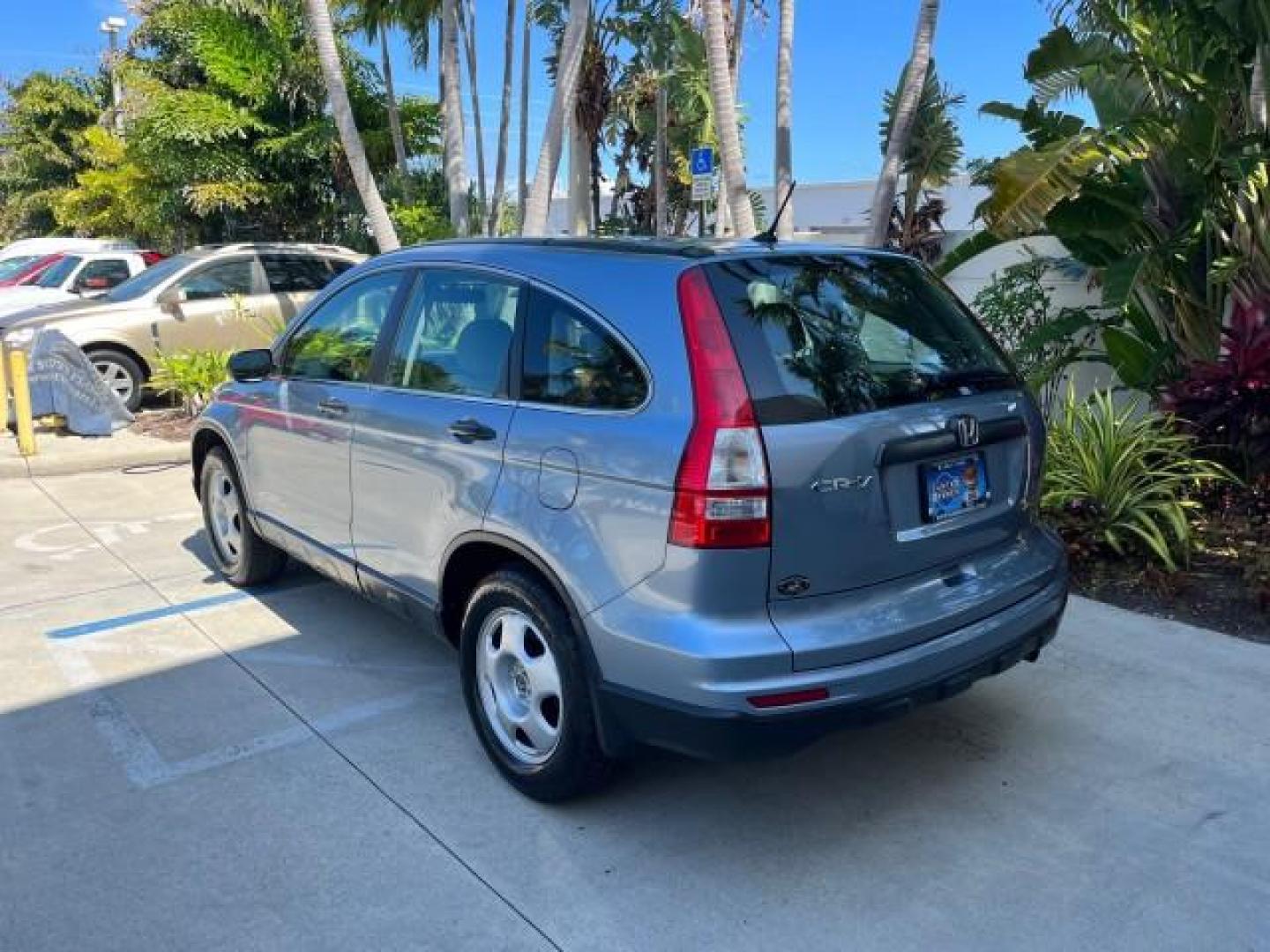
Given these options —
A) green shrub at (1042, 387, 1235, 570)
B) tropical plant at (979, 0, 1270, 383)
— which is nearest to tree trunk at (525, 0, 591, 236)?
tropical plant at (979, 0, 1270, 383)

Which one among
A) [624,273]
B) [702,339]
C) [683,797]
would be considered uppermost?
[624,273]

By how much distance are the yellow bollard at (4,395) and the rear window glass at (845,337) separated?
28.0 ft

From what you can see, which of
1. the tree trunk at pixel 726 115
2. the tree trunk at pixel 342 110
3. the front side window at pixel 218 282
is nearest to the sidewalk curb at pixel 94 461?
the front side window at pixel 218 282

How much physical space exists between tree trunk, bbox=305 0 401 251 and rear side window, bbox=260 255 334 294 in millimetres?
874

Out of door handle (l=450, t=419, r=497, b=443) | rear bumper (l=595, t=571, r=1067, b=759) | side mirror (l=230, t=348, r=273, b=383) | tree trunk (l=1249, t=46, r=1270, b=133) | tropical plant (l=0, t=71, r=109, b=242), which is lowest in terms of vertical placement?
rear bumper (l=595, t=571, r=1067, b=759)

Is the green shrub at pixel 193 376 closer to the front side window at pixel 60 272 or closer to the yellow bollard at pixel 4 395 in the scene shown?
the yellow bollard at pixel 4 395

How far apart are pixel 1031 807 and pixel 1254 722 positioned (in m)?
1.21

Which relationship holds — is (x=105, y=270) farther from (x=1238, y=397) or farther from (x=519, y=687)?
(x=1238, y=397)

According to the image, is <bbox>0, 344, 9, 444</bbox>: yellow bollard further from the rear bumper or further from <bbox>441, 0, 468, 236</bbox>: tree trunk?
the rear bumper

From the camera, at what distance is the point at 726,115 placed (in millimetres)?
9305

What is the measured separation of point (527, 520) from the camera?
10.4ft

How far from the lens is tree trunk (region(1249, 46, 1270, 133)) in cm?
665

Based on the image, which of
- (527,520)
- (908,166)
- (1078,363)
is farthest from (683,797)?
(908,166)

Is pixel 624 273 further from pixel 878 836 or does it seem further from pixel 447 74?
pixel 447 74
